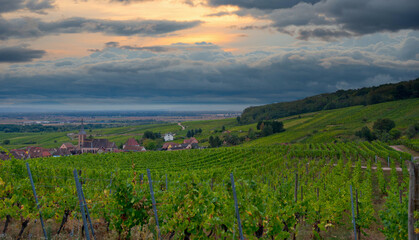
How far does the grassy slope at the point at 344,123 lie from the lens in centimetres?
7025

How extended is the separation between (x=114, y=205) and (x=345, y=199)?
8.19 m

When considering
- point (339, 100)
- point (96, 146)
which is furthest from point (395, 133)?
point (96, 146)

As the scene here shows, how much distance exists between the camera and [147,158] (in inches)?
1815

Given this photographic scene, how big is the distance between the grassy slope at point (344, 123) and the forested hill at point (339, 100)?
8699 millimetres

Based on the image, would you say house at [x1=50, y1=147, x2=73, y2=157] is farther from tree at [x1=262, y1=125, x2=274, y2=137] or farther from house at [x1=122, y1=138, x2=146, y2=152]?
tree at [x1=262, y1=125, x2=274, y2=137]

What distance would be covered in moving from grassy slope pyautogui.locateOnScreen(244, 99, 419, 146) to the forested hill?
342 inches

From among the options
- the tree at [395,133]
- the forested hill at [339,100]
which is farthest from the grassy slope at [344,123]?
the forested hill at [339,100]

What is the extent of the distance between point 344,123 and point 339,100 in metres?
48.1

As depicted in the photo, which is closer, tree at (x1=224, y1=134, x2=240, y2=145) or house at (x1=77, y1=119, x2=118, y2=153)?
house at (x1=77, y1=119, x2=118, y2=153)

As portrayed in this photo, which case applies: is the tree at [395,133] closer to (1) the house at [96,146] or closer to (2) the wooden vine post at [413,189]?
(1) the house at [96,146]

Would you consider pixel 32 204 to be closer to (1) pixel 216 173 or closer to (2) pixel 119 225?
(2) pixel 119 225

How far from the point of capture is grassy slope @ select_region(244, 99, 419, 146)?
70.2m

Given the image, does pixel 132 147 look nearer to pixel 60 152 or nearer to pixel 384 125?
pixel 60 152

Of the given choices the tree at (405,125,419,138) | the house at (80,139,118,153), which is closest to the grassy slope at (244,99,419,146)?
the tree at (405,125,419,138)
